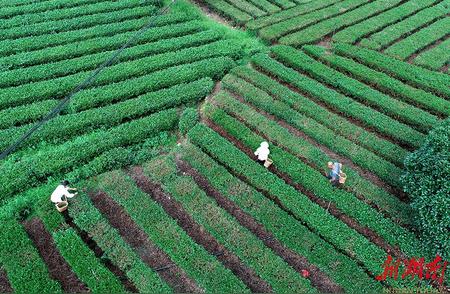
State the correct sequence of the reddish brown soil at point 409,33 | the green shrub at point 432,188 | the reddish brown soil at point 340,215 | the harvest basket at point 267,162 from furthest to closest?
the reddish brown soil at point 409,33 < the harvest basket at point 267,162 < the reddish brown soil at point 340,215 < the green shrub at point 432,188

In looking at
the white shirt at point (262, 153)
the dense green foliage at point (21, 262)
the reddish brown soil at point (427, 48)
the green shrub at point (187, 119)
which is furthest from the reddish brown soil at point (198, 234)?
the reddish brown soil at point (427, 48)

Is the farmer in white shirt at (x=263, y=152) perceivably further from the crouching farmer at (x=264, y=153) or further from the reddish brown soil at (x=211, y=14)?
the reddish brown soil at (x=211, y=14)

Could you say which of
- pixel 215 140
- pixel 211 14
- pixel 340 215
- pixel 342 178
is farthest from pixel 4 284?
pixel 211 14

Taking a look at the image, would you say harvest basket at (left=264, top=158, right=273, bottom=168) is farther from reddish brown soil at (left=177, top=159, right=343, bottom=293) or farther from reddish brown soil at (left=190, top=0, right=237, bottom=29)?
reddish brown soil at (left=190, top=0, right=237, bottom=29)

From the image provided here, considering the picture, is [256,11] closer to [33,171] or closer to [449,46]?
[449,46]

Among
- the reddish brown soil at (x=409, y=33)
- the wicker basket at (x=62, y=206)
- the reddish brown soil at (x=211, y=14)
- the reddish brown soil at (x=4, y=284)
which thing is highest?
the reddish brown soil at (x=211, y=14)
